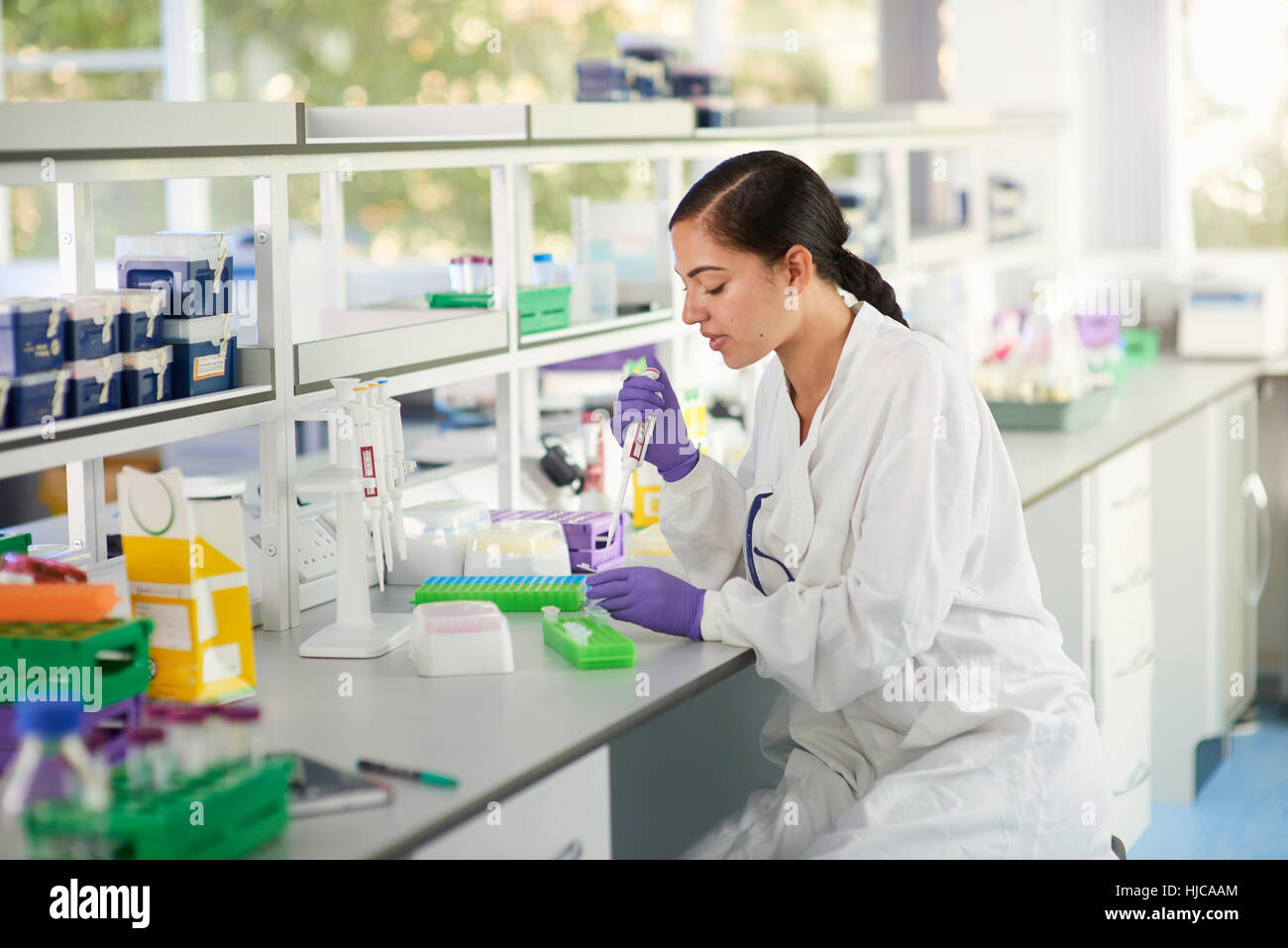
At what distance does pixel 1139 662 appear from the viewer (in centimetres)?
334

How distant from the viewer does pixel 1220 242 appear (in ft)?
18.4

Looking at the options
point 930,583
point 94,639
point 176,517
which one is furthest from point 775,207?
point 94,639

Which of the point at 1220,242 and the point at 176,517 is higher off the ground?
the point at 1220,242

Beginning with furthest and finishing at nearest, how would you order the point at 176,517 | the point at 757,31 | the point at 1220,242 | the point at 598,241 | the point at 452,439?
the point at 757,31, the point at 1220,242, the point at 598,241, the point at 452,439, the point at 176,517

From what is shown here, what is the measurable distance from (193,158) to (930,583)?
1.07m

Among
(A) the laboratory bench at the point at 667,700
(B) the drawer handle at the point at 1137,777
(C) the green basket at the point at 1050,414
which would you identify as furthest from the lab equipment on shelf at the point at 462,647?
(C) the green basket at the point at 1050,414

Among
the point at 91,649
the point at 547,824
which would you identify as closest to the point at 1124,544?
the point at 547,824

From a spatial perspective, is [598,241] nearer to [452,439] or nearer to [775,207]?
[452,439]

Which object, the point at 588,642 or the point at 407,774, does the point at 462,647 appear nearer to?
the point at 588,642

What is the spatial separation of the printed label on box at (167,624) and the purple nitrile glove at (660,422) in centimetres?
73

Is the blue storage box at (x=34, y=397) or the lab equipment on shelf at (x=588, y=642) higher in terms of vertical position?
the blue storage box at (x=34, y=397)

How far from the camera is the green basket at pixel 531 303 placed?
8.34ft

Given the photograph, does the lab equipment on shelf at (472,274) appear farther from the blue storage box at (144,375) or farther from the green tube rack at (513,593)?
the blue storage box at (144,375)
